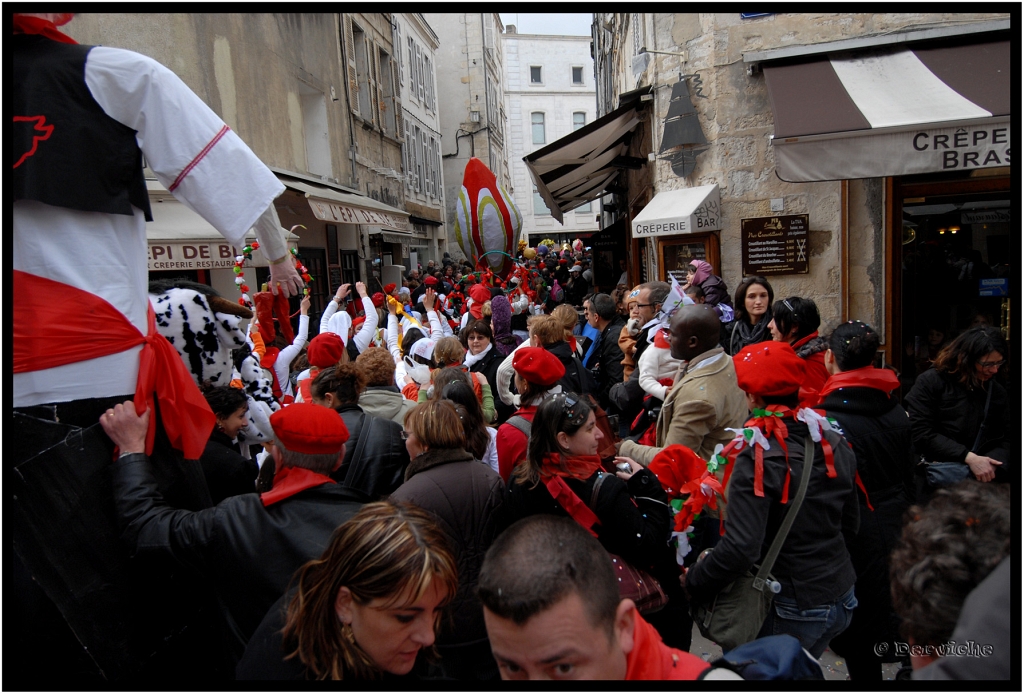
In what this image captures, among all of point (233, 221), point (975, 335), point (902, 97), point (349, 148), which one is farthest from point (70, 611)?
point (349, 148)

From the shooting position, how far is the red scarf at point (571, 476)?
2.29 metres

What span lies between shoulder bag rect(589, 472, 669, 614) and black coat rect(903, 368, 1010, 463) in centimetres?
196

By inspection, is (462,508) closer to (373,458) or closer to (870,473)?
(373,458)

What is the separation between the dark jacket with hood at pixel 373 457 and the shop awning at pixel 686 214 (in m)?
4.72

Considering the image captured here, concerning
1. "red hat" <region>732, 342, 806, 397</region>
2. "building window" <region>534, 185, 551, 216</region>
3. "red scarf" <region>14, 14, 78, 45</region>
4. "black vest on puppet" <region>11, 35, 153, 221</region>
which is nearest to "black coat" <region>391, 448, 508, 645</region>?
"red hat" <region>732, 342, 806, 397</region>

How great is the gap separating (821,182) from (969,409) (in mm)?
3781

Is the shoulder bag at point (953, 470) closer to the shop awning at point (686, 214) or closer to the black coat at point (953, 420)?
the black coat at point (953, 420)

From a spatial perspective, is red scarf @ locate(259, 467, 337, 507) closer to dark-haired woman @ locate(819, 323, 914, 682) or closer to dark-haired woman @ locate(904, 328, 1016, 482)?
dark-haired woman @ locate(819, 323, 914, 682)

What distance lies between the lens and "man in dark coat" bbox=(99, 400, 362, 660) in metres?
1.73

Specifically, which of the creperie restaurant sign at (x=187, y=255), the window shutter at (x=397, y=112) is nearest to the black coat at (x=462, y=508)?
the creperie restaurant sign at (x=187, y=255)

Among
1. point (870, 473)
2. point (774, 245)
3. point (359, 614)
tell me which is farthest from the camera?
point (774, 245)

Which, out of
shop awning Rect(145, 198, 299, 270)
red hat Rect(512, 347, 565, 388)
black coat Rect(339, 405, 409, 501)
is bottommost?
black coat Rect(339, 405, 409, 501)

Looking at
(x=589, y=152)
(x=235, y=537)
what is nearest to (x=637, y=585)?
(x=235, y=537)

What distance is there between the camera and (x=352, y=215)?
10617 millimetres
